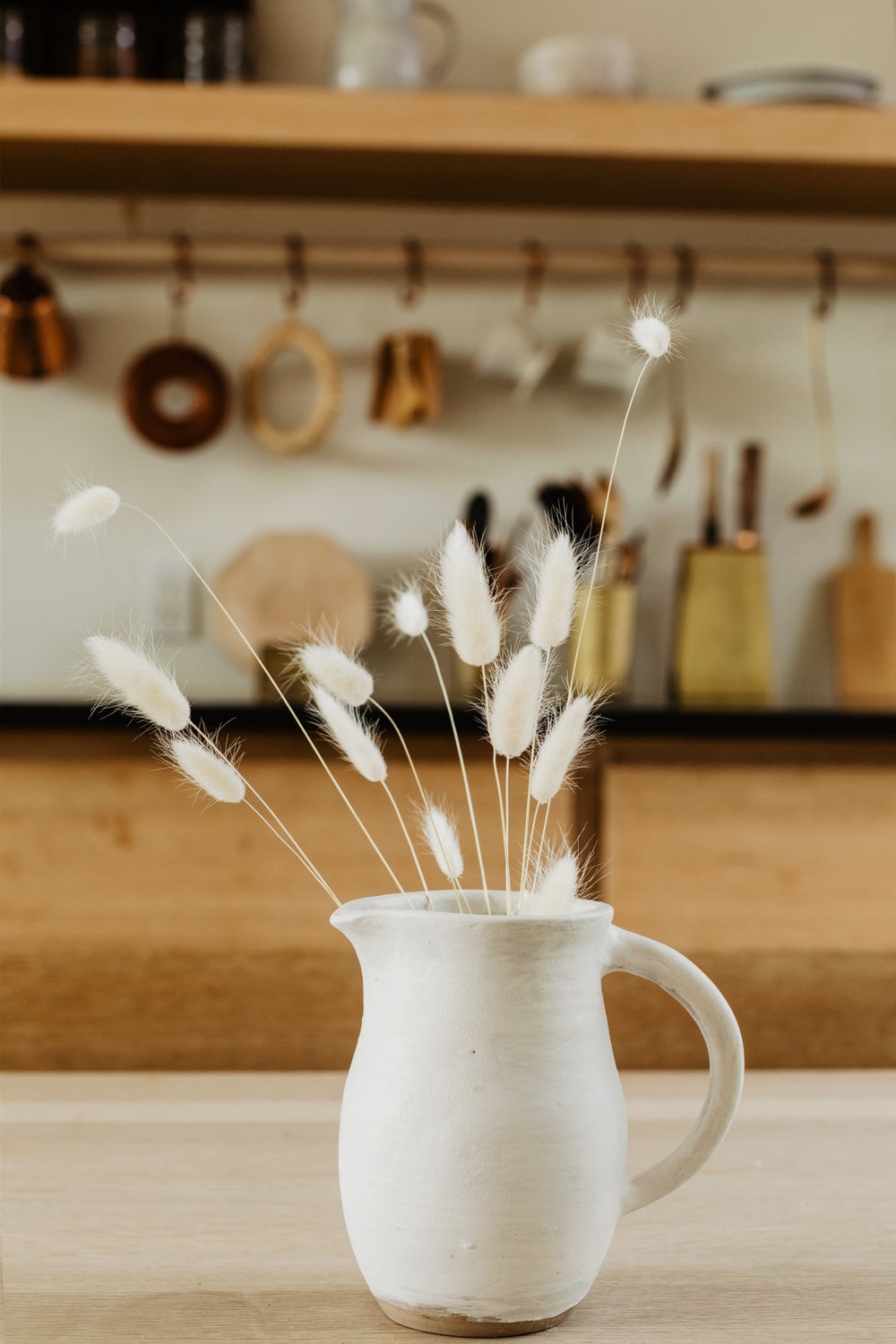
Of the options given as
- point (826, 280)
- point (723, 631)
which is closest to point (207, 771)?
point (723, 631)

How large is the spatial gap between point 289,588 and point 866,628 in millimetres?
964

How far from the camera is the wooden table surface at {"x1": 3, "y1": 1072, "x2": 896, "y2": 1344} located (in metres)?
0.40

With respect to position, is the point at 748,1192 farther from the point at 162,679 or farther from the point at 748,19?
the point at 748,19

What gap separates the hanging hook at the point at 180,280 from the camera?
206 centimetres

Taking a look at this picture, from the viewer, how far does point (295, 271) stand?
2.07 meters

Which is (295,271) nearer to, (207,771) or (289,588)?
(289,588)

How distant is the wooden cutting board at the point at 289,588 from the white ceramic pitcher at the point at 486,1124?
63.4 inches

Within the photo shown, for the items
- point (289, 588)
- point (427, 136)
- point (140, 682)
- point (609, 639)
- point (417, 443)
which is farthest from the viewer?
point (417, 443)

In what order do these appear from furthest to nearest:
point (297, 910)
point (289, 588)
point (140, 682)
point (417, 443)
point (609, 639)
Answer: point (417, 443)
point (289, 588)
point (609, 639)
point (297, 910)
point (140, 682)

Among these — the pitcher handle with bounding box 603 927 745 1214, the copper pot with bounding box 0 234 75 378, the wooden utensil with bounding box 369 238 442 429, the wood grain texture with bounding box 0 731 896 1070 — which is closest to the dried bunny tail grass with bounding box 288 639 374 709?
the pitcher handle with bounding box 603 927 745 1214

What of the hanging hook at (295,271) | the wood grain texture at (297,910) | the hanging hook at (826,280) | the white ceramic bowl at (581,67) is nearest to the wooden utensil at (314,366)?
the hanging hook at (295,271)

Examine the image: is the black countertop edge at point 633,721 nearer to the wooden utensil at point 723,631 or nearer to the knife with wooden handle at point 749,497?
the wooden utensil at point 723,631

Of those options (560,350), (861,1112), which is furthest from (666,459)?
(861,1112)

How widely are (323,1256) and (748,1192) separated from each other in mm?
182
